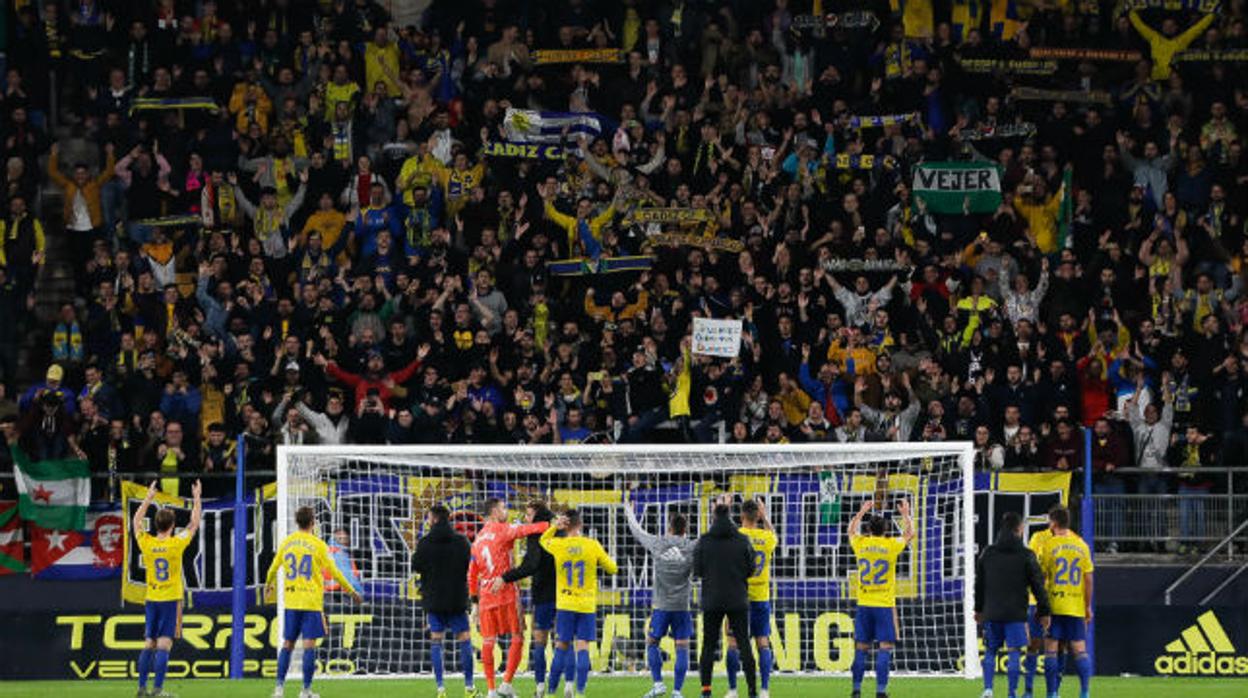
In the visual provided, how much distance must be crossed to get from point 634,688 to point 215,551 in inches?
212

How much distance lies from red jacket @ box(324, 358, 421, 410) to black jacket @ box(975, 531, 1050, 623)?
9550 millimetres

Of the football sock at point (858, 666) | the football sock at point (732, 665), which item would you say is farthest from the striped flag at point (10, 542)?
the football sock at point (858, 666)

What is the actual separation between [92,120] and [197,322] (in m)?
4.60

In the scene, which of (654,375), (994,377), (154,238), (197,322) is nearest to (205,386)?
(197,322)

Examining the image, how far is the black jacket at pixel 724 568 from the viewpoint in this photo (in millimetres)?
21984

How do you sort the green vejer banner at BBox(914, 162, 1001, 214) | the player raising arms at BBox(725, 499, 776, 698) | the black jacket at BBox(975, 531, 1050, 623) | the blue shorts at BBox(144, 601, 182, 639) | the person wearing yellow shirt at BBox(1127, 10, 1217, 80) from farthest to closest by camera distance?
1. the person wearing yellow shirt at BBox(1127, 10, 1217, 80)
2. the green vejer banner at BBox(914, 162, 1001, 214)
3. the blue shorts at BBox(144, 601, 182, 639)
4. the player raising arms at BBox(725, 499, 776, 698)
5. the black jacket at BBox(975, 531, 1050, 623)

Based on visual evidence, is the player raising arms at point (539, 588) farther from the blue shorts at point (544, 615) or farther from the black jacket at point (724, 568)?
the black jacket at point (724, 568)

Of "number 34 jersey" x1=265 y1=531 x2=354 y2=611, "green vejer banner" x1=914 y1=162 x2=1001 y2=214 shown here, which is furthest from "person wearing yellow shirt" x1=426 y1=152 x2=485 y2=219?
"number 34 jersey" x1=265 y1=531 x2=354 y2=611

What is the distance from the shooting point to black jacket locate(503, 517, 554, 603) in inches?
887

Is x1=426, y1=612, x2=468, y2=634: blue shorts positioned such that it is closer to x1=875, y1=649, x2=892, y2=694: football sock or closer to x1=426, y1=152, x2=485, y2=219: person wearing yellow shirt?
x1=875, y1=649, x2=892, y2=694: football sock

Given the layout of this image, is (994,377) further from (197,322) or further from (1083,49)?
(197,322)

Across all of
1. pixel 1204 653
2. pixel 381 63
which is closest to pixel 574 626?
pixel 1204 653

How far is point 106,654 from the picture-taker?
27.3 m

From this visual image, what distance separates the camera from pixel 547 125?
108 feet
